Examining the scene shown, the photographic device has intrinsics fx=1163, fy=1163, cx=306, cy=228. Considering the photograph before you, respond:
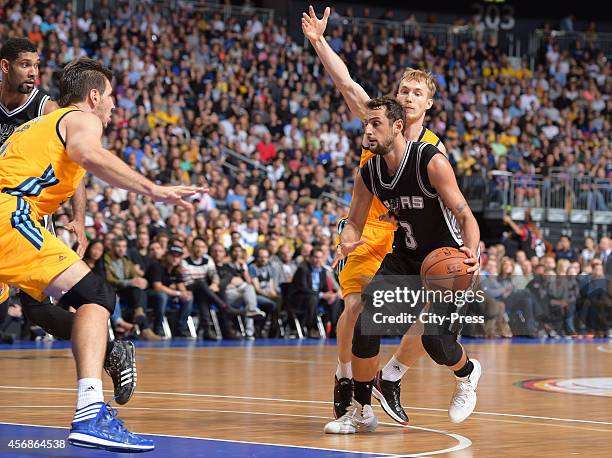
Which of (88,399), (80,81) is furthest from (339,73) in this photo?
(88,399)

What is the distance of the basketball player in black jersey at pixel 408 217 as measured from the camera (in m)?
6.58

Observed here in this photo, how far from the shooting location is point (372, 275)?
7207 millimetres

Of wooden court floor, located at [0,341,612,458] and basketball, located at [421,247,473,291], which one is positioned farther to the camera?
basketball, located at [421,247,473,291]

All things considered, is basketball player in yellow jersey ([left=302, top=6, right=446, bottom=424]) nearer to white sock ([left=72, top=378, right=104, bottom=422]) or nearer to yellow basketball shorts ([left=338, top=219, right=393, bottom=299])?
yellow basketball shorts ([left=338, top=219, right=393, bottom=299])

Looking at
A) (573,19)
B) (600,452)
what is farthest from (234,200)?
(573,19)

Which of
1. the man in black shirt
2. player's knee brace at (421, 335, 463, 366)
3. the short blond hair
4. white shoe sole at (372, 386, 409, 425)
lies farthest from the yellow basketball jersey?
the man in black shirt

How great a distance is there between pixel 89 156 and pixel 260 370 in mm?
5971

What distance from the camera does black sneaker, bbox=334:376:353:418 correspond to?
6766 millimetres

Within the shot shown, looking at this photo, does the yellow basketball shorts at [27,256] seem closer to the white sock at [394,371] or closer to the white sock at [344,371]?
the white sock at [344,371]

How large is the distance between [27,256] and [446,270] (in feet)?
7.91

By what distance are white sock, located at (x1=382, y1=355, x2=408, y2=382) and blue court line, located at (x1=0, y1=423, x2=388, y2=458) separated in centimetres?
137

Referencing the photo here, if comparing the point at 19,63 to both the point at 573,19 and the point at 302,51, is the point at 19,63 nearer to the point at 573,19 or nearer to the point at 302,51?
the point at 302,51

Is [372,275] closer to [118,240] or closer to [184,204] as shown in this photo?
[184,204]

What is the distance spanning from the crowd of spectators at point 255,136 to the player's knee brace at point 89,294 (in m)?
8.85
